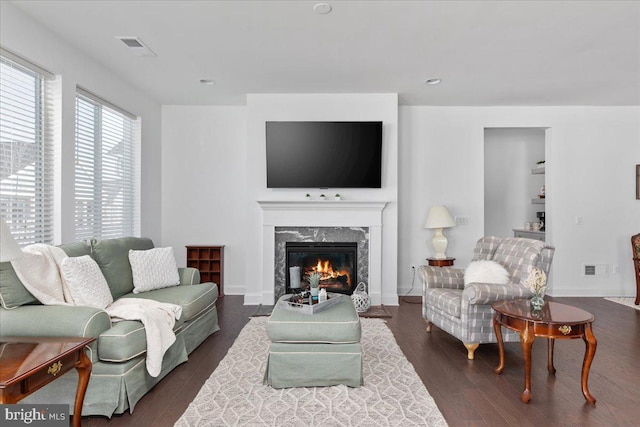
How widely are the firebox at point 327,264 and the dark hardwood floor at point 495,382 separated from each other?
3.81 feet

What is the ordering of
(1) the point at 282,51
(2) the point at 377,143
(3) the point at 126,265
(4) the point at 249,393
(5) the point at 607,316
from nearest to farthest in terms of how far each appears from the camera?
(4) the point at 249,393
(3) the point at 126,265
(1) the point at 282,51
(5) the point at 607,316
(2) the point at 377,143

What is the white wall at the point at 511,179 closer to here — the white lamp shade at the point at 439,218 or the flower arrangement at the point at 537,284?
the white lamp shade at the point at 439,218

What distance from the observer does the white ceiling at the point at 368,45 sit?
9.48 ft

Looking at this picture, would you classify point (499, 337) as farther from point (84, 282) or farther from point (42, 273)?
point (42, 273)

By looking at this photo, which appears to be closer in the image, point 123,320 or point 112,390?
point 112,390

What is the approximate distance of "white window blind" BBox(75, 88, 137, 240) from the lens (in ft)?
12.5

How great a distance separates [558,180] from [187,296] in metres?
5.25

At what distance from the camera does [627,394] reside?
257 cm

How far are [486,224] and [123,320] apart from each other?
19.5 feet

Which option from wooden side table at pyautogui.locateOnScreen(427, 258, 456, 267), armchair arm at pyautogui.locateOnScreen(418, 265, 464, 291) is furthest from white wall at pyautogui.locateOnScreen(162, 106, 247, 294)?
armchair arm at pyautogui.locateOnScreen(418, 265, 464, 291)

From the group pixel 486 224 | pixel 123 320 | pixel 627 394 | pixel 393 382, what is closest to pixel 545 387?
pixel 627 394

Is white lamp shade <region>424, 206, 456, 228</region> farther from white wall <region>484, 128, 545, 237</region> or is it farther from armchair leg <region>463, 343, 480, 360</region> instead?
armchair leg <region>463, 343, 480, 360</region>

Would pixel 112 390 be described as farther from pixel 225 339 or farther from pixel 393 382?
pixel 393 382

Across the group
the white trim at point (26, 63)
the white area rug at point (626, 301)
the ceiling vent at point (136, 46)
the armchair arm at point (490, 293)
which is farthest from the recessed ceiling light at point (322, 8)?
the white area rug at point (626, 301)
